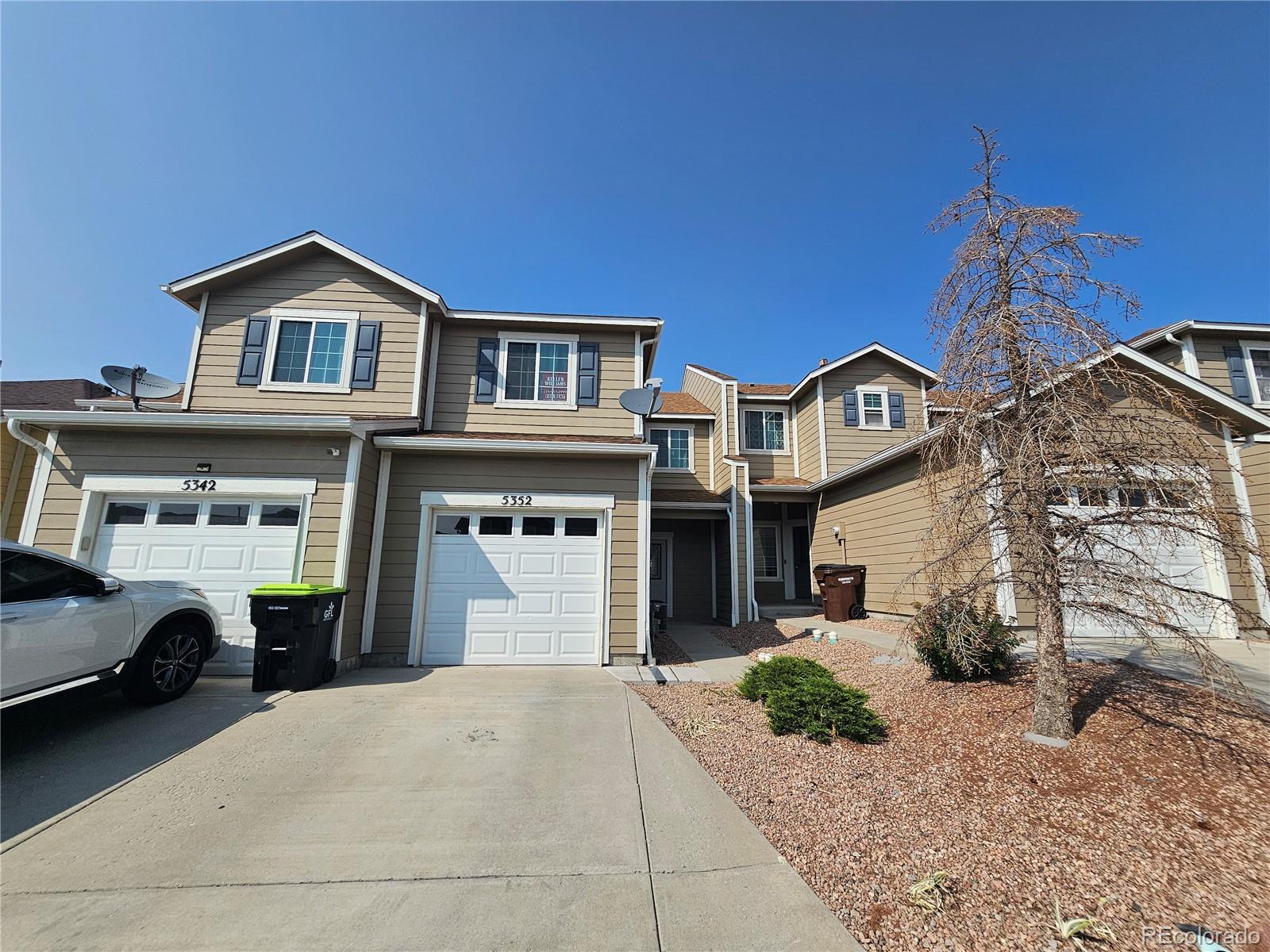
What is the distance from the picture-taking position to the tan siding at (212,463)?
6988mm

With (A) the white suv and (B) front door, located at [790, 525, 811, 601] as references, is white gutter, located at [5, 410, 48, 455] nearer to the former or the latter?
(A) the white suv

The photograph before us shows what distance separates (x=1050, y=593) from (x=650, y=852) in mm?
3530

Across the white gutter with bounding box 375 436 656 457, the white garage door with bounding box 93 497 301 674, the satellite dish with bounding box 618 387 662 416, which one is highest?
the satellite dish with bounding box 618 387 662 416

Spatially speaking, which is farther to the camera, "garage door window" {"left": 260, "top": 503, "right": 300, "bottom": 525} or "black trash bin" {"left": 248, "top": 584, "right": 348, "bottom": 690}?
"garage door window" {"left": 260, "top": 503, "right": 300, "bottom": 525}

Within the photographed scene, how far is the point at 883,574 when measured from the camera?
11.0m

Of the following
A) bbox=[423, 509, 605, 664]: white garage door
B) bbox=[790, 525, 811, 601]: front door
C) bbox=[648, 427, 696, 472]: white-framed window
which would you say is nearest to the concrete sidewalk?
bbox=[423, 509, 605, 664]: white garage door

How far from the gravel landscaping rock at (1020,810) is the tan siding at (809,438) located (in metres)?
9.38

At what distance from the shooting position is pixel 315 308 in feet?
29.6

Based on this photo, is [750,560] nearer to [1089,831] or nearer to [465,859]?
[1089,831]

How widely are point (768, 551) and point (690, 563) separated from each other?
2.39m

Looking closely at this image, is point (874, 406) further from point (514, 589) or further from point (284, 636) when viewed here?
point (284, 636)

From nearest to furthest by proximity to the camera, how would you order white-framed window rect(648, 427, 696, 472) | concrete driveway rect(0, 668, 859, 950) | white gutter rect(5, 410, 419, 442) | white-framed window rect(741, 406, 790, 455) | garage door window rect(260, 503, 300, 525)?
concrete driveway rect(0, 668, 859, 950), white gutter rect(5, 410, 419, 442), garage door window rect(260, 503, 300, 525), white-framed window rect(648, 427, 696, 472), white-framed window rect(741, 406, 790, 455)

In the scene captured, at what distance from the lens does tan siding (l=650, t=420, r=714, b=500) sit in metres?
14.9

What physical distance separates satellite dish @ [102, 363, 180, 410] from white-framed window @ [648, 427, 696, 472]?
10651mm
